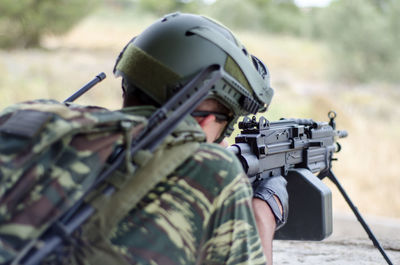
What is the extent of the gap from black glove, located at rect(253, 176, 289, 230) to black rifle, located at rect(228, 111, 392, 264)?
0.23 feet

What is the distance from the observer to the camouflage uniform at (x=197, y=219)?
1.17 metres

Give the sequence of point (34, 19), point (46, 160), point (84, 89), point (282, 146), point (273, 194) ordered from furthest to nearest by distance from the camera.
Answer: point (34, 19) → point (282, 146) → point (273, 194) → point (84, 89) → point (46, 160)

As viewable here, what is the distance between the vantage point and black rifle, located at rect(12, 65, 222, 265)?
3.30 ft

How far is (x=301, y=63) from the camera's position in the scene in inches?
624

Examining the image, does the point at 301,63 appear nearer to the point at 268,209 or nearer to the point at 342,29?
the point at 342,29

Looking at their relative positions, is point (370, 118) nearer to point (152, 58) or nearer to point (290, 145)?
point (290, 145)

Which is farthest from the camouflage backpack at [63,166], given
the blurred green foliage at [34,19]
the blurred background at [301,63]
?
the blurred green foliage at [34,19]

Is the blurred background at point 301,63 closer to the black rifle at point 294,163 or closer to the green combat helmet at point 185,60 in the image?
the black rifle at point 294,163

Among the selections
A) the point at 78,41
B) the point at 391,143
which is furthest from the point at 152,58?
the point at 78,41

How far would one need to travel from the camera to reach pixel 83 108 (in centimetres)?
117

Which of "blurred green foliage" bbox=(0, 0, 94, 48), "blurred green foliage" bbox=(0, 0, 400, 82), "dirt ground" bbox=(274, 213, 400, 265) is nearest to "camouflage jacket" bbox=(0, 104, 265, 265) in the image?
"dirt ground" bbox=(274, 213, 400, 265)

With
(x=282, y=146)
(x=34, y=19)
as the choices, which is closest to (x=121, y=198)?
(x=282, y=146)

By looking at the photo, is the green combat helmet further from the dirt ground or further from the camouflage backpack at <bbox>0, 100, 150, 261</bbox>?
the dirt ground

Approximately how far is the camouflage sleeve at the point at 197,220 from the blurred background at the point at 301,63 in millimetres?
5713
